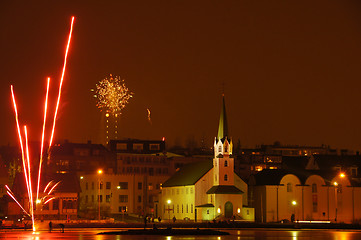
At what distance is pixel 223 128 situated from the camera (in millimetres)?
128375

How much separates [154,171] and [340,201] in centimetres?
4833

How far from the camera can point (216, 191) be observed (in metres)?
126

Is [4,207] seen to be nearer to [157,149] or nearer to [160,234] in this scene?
[160,234]

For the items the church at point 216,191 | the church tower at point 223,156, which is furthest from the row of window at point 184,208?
the church tower at point 223,156

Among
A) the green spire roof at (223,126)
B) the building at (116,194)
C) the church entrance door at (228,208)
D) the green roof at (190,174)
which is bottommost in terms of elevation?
the church entrance door at (228,208)

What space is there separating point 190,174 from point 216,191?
43.2 feet

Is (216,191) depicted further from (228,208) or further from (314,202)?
(314,202)

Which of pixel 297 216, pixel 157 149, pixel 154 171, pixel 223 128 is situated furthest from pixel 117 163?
pixel 297 216

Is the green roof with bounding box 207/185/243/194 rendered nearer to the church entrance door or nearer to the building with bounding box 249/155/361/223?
the church entrance door

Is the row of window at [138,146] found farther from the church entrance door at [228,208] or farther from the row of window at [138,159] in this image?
the church entrance door at [228,208]

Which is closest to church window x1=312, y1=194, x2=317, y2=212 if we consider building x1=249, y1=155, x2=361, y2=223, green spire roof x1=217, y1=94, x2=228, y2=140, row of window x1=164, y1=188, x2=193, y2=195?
building x1=249, y1=155, x2=361, y2=223

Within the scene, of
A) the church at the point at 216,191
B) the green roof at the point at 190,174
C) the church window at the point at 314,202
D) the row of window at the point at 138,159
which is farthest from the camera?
A: the row of window at the point at 138,159

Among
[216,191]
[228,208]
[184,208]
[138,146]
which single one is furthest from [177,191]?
[138,146]

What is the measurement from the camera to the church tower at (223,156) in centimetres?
12875
